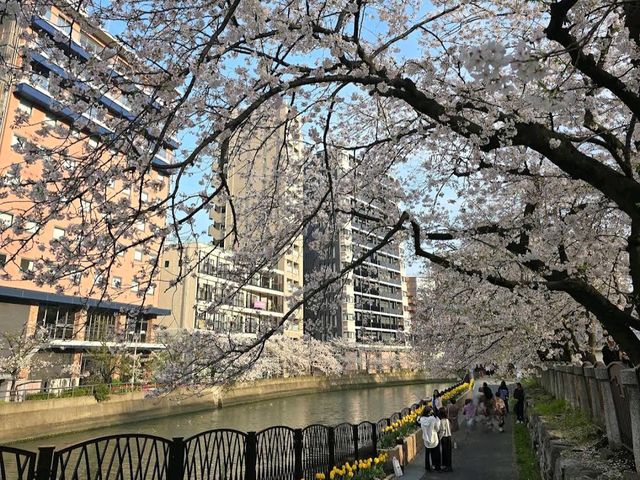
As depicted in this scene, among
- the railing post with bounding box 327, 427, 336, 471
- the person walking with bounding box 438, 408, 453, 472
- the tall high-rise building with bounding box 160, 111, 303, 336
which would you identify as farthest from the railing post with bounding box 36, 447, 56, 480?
the person walking with bounding box 438, 408, 453, 472

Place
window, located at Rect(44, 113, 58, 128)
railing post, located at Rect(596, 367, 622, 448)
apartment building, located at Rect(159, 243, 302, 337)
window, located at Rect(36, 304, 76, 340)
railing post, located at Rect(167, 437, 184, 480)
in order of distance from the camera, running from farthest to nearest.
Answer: window, located at Rect(36, 304, 76, 340)
railing post, located at Rect(596, 367, 622, 448)
apartment building, located at Rect(159, 243, 302, 337)
window, located at Rect(44, 113, 58, 128)
railing post, located at Rect(167, 437, 184, 480)

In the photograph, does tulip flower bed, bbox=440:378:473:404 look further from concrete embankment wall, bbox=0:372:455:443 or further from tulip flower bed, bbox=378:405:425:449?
concrete embankment wall, bbox=0:372:455:443

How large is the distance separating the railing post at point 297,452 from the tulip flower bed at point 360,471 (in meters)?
0.29

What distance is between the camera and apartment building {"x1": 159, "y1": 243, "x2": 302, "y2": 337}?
648 cm

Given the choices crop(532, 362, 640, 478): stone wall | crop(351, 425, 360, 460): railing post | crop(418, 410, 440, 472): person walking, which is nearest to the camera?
crop(532, 362, 640, 478): stone wall

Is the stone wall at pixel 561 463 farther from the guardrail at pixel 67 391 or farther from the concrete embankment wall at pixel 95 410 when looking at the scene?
the guardrail at pixel 67 391

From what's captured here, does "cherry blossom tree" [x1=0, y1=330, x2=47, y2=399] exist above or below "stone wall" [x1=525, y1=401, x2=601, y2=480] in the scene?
above

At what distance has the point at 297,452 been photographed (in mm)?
7203

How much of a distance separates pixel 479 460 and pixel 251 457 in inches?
341

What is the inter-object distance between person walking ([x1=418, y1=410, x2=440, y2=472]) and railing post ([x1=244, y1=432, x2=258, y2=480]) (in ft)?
19.3

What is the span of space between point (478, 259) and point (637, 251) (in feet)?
12.6

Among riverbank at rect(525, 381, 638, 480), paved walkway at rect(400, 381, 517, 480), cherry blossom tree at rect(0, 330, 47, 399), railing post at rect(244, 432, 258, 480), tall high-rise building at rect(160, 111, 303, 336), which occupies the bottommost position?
paved walkway at rect(400, 381, 517, 480)

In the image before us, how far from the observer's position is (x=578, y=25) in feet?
15.3

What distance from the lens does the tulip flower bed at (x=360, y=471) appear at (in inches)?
292
